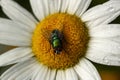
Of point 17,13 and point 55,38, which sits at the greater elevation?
point 17,13

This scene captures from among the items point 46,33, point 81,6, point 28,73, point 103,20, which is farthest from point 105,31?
point 28,73

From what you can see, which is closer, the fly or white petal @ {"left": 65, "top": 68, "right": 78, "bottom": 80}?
the fly

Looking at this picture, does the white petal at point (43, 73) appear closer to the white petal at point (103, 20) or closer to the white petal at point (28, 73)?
the white petal at point (28, 73)

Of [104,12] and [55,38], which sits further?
[104,12]

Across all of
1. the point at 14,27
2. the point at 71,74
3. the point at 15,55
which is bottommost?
the point at 71,74

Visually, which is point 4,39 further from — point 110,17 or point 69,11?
point 110,17

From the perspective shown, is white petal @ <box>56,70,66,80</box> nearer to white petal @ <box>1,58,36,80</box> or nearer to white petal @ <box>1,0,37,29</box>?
white petal @ <box>1,58,36,80</box>

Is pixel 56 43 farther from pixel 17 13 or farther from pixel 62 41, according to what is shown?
pixel 17 13

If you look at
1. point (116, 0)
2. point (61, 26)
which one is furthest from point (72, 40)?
point (116, 0)

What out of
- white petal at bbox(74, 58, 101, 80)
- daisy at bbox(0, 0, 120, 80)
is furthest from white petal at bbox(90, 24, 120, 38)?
white petal at bbox(74, 58, 101, 80)
